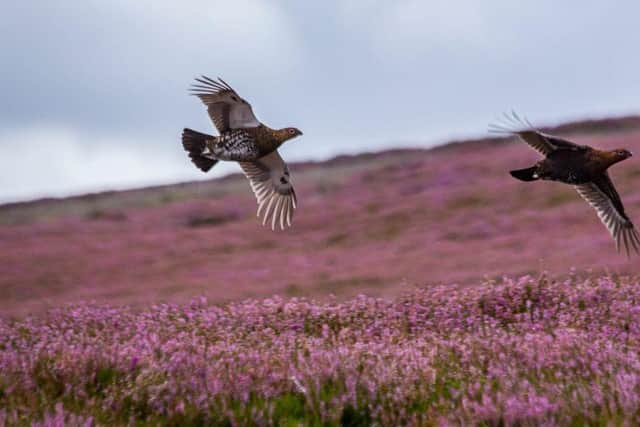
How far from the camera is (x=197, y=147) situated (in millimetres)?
9953

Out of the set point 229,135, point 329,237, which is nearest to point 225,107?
point 229,135

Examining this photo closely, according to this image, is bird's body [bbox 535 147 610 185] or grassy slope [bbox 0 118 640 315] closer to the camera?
bird's body [bbox 535 147 610 185]

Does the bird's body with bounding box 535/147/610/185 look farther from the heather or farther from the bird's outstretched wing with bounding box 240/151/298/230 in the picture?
the bird's outstretched wing with bounding box 240/151/298/230

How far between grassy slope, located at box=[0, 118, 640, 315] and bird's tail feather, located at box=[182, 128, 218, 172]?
16.4ft

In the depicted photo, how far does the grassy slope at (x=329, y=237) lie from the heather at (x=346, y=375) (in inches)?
182

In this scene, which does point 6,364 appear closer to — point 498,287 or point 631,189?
point 498,287

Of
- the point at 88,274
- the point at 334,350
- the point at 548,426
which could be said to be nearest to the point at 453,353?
the point at 334,350

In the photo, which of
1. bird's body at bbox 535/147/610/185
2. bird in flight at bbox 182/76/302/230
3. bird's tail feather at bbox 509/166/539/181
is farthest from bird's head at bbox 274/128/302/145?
bird's body at bbox 535/147/610/185

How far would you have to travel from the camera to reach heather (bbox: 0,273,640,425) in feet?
22.1

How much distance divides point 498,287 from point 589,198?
142 centimetres

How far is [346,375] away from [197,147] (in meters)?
3.40

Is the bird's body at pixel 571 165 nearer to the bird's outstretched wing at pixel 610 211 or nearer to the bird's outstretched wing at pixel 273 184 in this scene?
the bird's outstretched wing at pixel 610 211

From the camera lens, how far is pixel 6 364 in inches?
319

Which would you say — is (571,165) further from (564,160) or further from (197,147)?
(197,147)
